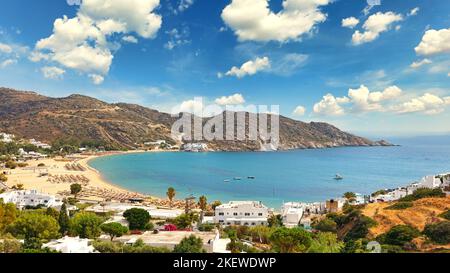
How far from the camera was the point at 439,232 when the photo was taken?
436 inches

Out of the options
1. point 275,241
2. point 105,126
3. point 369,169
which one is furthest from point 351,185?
point 105,126

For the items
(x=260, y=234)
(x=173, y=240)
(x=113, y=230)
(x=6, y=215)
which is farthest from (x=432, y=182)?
(x=6, y=215)

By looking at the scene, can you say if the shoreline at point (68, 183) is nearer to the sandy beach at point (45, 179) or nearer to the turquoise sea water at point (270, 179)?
the sandy beach at point (45, 179)

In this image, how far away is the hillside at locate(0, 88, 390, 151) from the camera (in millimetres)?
70375

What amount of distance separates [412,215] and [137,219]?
36.9 feet

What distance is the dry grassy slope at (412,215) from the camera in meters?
14.1

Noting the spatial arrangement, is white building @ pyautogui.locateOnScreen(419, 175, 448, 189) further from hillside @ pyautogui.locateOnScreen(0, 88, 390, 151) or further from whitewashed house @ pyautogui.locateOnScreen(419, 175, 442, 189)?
hillside @ pyautogui.locateOnScreen(0, 88, 390, 151)

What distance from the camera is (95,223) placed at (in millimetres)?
12242

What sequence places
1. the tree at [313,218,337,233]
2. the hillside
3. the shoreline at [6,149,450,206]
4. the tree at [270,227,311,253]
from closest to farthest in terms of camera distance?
the tree at [270,227,311,253] → the tree at [313,218,337,233] → the shoreline at [6,149,450,206] → the hillside

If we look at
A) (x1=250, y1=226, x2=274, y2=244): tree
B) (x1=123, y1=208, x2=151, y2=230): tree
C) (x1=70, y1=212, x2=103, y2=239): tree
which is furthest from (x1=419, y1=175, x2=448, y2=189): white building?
(x1=70, y1=212, x2=103, y2=239): tree

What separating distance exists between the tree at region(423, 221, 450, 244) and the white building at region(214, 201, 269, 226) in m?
8.50

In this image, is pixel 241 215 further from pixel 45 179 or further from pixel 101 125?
pixel 101 125
